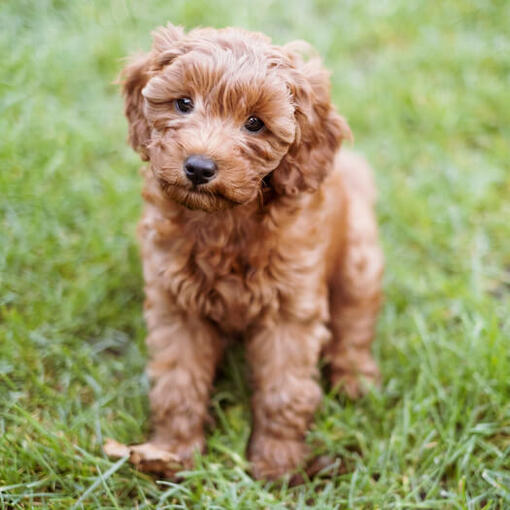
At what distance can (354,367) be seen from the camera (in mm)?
3908

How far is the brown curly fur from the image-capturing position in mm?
2684

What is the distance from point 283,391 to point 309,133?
1.34 meters

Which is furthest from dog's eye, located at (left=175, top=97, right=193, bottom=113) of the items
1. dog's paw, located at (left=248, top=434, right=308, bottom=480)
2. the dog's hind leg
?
dog's paw, located at (left=248, top=434, right=308, bottom=480)

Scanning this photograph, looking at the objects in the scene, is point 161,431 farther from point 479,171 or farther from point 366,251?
point 479,171

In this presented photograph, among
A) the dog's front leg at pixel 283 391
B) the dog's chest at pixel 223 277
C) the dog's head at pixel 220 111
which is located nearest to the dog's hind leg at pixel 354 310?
the dog's front leg at pixel 283 391

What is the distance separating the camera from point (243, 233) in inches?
124

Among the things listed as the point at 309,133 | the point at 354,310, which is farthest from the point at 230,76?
the point at 354,310

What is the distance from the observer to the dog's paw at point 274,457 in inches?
135

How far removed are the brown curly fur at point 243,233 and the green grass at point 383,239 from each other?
0.24m

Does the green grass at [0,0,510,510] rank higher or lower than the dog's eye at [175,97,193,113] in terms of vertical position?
lower

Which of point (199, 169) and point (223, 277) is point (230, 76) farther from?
point (223, 277)

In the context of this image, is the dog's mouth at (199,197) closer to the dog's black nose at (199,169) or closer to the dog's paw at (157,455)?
the dog's black nose at (199,169)

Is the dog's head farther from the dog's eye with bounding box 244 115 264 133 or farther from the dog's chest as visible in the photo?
the dog's chest

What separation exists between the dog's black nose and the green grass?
1497mm
